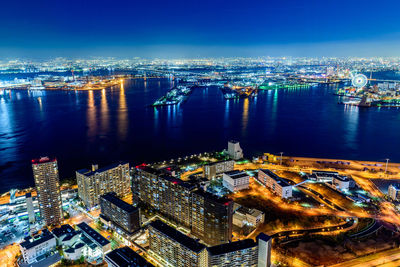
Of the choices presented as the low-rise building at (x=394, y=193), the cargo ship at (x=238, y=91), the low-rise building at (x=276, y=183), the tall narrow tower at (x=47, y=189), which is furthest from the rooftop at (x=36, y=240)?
the cargo ship at (x=238, y=91)

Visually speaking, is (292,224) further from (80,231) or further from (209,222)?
(80,231)

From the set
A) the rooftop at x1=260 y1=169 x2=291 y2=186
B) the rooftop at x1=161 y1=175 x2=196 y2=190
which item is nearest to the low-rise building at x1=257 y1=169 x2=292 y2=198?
the rooftop at x1=260 y1=169 x2=291 y2=186

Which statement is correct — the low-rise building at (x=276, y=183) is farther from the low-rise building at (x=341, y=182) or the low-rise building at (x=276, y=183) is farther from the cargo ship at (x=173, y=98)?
the cargo ship at (x=173, y=98)

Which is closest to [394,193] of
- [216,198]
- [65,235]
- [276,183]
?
[276,183]

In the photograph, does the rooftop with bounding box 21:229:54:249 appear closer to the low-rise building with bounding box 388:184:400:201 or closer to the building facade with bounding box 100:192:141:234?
the building facade with bounding box 100:192:141:234

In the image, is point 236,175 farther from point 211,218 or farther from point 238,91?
point 238,91

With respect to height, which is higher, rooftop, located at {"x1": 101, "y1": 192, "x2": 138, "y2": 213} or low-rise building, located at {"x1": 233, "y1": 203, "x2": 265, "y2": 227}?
rooftop, located at {"x1": 101, "y1": 192, "x2": 138, "y2": 213}
